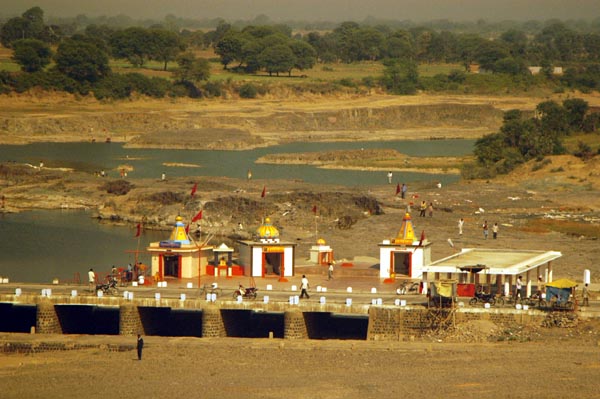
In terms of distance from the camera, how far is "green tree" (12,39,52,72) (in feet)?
597

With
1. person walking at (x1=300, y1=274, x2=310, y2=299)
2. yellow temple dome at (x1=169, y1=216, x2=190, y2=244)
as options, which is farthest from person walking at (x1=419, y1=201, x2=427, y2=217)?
person walking at (x1=300, y1=274, x2=310, y2=299)

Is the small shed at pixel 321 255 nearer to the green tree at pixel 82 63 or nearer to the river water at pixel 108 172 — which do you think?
the river water at pixel 108 172

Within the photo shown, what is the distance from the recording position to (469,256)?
2269 inches

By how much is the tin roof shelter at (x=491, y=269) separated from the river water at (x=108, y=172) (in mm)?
16957

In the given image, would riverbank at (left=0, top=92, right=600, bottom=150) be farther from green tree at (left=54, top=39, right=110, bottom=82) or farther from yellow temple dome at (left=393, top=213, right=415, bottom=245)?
yellow temple dome at (left=393, top=213, right=415, bottom=245)

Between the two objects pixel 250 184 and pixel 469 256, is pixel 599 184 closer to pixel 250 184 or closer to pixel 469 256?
pixel 250 184

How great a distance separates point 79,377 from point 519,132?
254ft

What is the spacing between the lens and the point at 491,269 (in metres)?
54.1

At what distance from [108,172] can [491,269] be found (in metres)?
66.1

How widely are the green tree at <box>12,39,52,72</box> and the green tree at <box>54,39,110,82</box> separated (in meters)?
2.72

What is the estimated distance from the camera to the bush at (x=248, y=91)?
188 meters

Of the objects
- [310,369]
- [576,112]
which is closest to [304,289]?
[310,369]

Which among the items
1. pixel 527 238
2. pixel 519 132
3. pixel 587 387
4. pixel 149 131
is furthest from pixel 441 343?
pixel 149 131

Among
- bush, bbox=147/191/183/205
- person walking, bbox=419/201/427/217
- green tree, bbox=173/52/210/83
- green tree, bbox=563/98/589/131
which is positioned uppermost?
green tree, bbox=173/52/210/83
